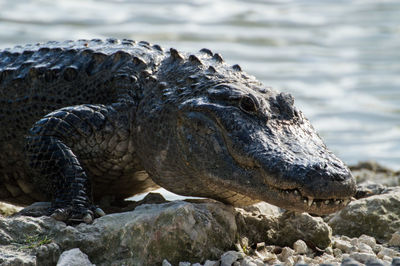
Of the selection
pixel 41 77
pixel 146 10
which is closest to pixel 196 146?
pixel 41 77

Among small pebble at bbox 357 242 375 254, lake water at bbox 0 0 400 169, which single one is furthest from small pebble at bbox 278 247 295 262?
lake water at bbox 0 0 400 169

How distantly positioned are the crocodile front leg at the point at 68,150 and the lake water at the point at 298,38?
5541mm

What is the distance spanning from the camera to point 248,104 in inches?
181

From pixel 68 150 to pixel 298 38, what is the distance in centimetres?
1133

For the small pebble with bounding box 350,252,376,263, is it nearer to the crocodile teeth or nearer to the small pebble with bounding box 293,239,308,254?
the small pebble with bounding box 293,239,308,254

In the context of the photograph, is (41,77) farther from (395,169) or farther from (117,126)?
(395,169)

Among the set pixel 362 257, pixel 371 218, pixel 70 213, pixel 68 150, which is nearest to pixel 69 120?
pixel 68 150

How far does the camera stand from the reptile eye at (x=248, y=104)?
4.57m

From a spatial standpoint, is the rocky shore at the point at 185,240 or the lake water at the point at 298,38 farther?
the lake water at the point at 298,38

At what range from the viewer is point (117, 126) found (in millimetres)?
5004

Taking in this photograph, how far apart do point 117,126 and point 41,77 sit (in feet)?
2.96

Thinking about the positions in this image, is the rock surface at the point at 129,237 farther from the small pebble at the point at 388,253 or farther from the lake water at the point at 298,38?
the lake water at the point at 298,38

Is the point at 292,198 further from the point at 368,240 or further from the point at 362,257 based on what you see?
the point at 368,240

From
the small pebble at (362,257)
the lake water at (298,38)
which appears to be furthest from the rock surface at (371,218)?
the lake water at (298,38)
